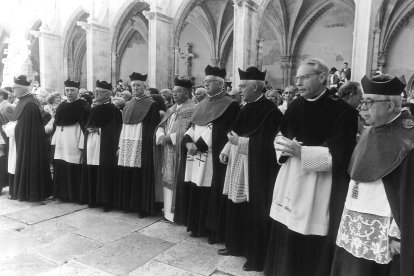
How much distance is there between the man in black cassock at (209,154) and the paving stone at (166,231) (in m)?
0.23

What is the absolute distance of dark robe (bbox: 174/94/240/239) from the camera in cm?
411

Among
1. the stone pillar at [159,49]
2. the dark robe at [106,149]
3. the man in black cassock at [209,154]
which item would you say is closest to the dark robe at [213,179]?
the man in black cassock at [209,154]

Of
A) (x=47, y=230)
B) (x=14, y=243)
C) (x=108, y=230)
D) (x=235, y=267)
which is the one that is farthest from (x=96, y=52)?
(x=235, y=267)

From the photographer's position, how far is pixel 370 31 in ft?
29.8

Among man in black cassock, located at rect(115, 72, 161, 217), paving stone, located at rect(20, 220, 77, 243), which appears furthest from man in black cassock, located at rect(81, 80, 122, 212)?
paving stone, located at rect(20, 220, 77, 243)

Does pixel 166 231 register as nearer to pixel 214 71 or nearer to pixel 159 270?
pixel 159 270

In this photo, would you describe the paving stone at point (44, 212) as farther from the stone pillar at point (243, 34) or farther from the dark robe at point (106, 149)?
the stone pillar at point (243, 34)

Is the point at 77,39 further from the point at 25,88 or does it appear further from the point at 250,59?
the point at 25,88

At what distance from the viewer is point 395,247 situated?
2172 millimetres

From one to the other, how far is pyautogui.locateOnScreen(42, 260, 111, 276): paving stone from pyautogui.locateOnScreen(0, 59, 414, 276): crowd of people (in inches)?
53.3

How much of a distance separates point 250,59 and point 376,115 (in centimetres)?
1024

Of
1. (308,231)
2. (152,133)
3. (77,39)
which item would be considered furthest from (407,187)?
(77,39)

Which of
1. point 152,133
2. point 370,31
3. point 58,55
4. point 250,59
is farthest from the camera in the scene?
point 58,55

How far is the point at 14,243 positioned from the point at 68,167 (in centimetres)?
185
